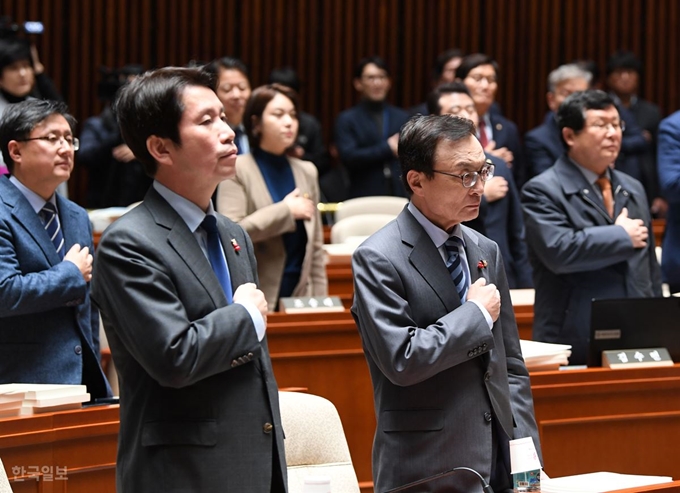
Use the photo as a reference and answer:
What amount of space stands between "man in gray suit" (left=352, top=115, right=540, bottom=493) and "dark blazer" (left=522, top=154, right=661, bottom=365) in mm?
1299

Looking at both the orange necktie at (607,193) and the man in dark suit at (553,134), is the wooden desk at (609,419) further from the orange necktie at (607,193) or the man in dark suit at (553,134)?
the man in dark suit at (553,134)

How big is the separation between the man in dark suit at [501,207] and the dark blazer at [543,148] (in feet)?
2.77

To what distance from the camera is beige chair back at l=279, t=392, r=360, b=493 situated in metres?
2.84

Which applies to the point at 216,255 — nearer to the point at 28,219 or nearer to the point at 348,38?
the point at 28,219

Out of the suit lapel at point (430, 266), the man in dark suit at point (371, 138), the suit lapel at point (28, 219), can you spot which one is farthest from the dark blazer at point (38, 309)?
the man in dark suit at point (371, 138)

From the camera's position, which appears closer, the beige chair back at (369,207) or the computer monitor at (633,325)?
the computer monitor at (633,325)

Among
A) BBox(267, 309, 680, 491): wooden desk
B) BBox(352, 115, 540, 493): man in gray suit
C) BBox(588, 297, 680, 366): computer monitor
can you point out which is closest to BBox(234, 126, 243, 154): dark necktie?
BBox(267, 309, 680, 491): wooden desk

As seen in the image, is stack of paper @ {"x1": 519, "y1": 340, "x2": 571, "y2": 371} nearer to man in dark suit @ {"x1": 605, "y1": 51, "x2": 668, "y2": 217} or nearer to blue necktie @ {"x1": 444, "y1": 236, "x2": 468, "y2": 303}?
blue necktie @ {"x1": 444, "y1": 236, "x2": 468, "y2": 303}

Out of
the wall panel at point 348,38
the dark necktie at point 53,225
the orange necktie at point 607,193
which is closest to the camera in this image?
the dark necktie at point 53,225

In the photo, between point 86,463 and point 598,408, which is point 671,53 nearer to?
point 598,408

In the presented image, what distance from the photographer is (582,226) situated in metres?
3.91

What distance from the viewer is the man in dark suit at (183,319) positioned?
206 centimetres

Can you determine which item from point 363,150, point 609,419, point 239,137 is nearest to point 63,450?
point 609,419

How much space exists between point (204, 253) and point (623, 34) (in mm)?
7471
